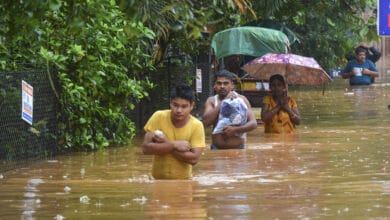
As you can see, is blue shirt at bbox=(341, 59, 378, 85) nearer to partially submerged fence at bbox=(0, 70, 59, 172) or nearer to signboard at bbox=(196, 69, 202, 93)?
signboard at bbox=(196, 69, 202, 93)

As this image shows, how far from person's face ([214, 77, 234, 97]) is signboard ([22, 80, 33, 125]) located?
2567 millimetres

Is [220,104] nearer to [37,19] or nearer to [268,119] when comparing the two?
[268,119]

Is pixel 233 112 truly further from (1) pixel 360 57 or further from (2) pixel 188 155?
(1) pixel 360 57

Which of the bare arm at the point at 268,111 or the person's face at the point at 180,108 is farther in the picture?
the bare arm at the point at 268,111

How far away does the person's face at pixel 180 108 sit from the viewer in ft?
37.5

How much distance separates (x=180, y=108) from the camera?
37.6ft

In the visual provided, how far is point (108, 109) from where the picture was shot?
1780 centimetres

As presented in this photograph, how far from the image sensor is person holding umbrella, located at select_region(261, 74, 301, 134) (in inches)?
735

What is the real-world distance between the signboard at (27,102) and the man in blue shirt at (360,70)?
2092cm

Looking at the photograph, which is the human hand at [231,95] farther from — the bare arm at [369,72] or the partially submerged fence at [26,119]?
the bare arm at [369,72]

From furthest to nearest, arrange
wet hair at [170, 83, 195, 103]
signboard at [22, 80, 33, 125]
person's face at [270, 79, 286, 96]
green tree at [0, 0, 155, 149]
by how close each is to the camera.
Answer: person's face at [270, 79, 286, 96] < green tree at [0, 0, 155, 149] < signboard at [22, 80, 33, 125] < wet hair at [170, 83, 195, 103]

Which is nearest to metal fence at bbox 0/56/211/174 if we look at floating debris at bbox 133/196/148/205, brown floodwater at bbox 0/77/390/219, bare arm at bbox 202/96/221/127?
brown floodwater at bbox 0/77/390/219

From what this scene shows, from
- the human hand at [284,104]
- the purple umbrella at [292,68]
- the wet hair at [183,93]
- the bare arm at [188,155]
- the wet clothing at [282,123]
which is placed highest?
the purple umbrella at [292,68]

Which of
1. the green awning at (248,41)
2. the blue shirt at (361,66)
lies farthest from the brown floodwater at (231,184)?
the blue shirt at (361,66)
